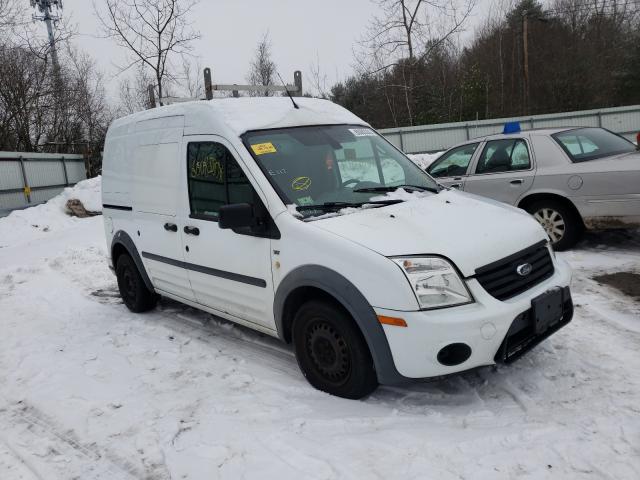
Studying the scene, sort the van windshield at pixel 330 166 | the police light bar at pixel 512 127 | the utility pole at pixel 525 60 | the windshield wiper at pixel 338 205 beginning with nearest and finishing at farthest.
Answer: the windshield wiper at pixel 338 205 → the van windshield at pixel 330 166 → the police light bar at pixel 512 127 → the utility pole at pixel 525 60

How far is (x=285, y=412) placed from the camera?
3418 mm

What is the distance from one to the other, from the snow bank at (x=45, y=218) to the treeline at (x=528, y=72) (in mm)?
16444

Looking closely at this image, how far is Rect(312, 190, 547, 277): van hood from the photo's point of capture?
3113 mm

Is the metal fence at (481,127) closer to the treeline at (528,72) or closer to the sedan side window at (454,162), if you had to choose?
the treeline at (528,72)

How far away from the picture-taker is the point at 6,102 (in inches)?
746

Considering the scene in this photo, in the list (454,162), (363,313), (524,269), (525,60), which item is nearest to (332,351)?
(363,313)

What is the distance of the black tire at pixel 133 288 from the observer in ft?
19.1

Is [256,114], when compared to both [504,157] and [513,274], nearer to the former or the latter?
[513,274]

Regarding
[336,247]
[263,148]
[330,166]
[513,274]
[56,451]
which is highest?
[263,148]

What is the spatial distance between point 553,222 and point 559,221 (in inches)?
2.9

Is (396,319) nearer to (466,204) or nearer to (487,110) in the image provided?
(466,204)

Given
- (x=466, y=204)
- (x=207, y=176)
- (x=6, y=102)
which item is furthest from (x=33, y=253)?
(x=6, y=102)

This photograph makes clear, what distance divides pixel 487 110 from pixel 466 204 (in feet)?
93.0

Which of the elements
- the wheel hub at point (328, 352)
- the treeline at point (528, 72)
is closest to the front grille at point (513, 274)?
the wheel hub at point (328, 352)
